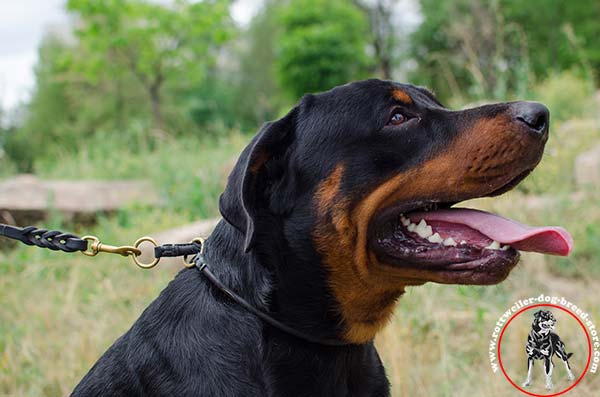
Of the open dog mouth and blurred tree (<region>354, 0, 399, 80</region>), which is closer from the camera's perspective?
the open dog mouth

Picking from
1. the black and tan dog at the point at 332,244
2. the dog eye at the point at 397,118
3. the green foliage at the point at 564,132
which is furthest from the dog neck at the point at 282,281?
the green foliage at the point at 564,132

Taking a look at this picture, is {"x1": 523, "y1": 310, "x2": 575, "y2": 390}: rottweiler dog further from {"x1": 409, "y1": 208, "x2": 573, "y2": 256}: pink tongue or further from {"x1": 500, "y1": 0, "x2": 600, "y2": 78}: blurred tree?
{"x1": 500, "y1": 0, "x2": 600, "y2": 78}: blurred tree

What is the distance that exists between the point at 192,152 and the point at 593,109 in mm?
6151

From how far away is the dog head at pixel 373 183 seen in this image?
234 centimetres

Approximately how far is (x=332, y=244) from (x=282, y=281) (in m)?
0.23

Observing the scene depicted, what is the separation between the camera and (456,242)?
2.39 m

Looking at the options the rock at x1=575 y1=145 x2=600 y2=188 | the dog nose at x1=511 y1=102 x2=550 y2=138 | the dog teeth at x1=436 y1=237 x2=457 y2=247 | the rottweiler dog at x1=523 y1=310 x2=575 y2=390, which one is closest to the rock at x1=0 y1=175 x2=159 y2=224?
the rock at x1=575 y1=145 x2=600 y2=188

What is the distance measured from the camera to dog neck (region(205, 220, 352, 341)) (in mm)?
2365

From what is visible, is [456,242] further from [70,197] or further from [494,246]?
[70,197]

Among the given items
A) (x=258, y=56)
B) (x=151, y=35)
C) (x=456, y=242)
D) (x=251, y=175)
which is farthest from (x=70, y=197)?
(x=258, y=56)

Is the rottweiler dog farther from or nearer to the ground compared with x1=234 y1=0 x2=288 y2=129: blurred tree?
farther from the ground

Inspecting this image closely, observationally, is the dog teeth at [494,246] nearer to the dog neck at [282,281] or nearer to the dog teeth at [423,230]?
the dog teeth at [423,230]

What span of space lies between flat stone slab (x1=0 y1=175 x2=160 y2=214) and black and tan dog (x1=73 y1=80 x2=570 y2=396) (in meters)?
6.13

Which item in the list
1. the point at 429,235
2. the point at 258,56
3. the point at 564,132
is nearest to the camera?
the point at 429,235
